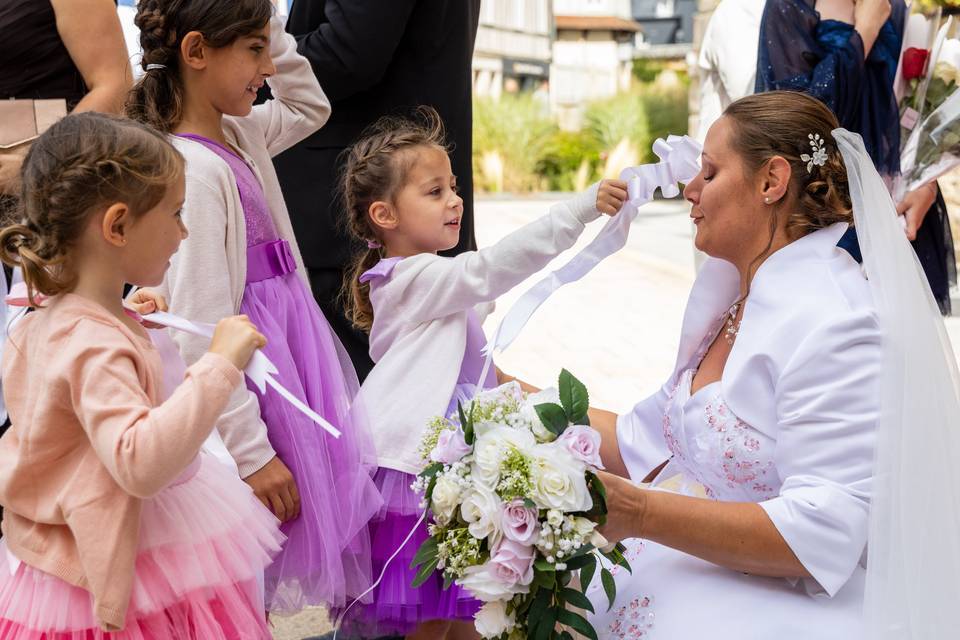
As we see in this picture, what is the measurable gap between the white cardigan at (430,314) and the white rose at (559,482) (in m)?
0.73

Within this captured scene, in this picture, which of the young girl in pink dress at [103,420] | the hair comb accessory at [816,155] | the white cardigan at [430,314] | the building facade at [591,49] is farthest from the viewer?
the building facade at [591,49]

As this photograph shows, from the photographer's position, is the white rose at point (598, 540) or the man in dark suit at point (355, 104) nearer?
the white rose at point (598, 540)

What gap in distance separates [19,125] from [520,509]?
153 centimetres

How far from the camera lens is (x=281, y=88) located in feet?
9.87

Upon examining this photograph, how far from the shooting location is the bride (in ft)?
6.56

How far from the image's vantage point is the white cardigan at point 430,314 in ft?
8.50

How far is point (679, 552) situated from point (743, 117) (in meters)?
0.89

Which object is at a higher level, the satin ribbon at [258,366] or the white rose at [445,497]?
the satin ribbon at [258,366]

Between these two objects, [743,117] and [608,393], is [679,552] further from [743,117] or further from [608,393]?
[608,393]

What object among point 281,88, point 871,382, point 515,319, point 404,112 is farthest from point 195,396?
point 404,112

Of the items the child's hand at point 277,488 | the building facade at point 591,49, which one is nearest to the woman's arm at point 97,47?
the child's hand at point 277,488

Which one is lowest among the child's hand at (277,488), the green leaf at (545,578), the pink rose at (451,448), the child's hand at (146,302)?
the child's hand at (277,488)

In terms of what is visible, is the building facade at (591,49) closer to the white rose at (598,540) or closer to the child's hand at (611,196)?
the child's hand at (611,196)

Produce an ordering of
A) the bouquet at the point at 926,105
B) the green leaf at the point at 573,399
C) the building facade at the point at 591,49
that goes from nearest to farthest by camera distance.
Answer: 1. the green leaf at the point at 573,399
2. the bouquet at the point at 926,105
3. the building facade at the point at 591,49
